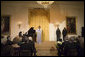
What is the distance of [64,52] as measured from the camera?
11.8 ft

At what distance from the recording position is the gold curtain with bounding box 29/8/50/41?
3.62 m

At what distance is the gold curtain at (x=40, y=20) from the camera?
3624mm

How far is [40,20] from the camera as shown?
3660mm

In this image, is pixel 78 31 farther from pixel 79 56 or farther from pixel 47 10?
pixel 47 10

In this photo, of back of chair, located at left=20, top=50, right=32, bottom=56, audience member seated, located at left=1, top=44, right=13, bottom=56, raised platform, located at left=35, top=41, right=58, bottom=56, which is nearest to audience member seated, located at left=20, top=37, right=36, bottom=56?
back of chair, located at left=20, top=50, right=32, bottom=56

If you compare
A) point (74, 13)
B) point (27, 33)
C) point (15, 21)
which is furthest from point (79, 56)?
point (15, 21)

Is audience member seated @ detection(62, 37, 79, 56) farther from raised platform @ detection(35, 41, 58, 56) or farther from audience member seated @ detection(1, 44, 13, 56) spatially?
audience member seated @ detection(1, 44, 13, 56)

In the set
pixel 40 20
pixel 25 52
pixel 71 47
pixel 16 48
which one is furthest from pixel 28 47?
pixel 71 47

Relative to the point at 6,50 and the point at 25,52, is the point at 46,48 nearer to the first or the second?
the point at 25,52

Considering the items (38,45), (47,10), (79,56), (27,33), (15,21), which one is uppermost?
(47,10)

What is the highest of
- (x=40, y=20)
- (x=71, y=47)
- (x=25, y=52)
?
(x=40, y=20)

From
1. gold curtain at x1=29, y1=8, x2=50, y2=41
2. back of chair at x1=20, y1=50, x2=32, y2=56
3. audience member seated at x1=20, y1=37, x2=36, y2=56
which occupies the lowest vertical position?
back of chair at x1=20, y1=50, x2=32, y2=56

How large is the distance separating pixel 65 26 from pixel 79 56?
0.74 m

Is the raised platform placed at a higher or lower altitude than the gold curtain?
lower
